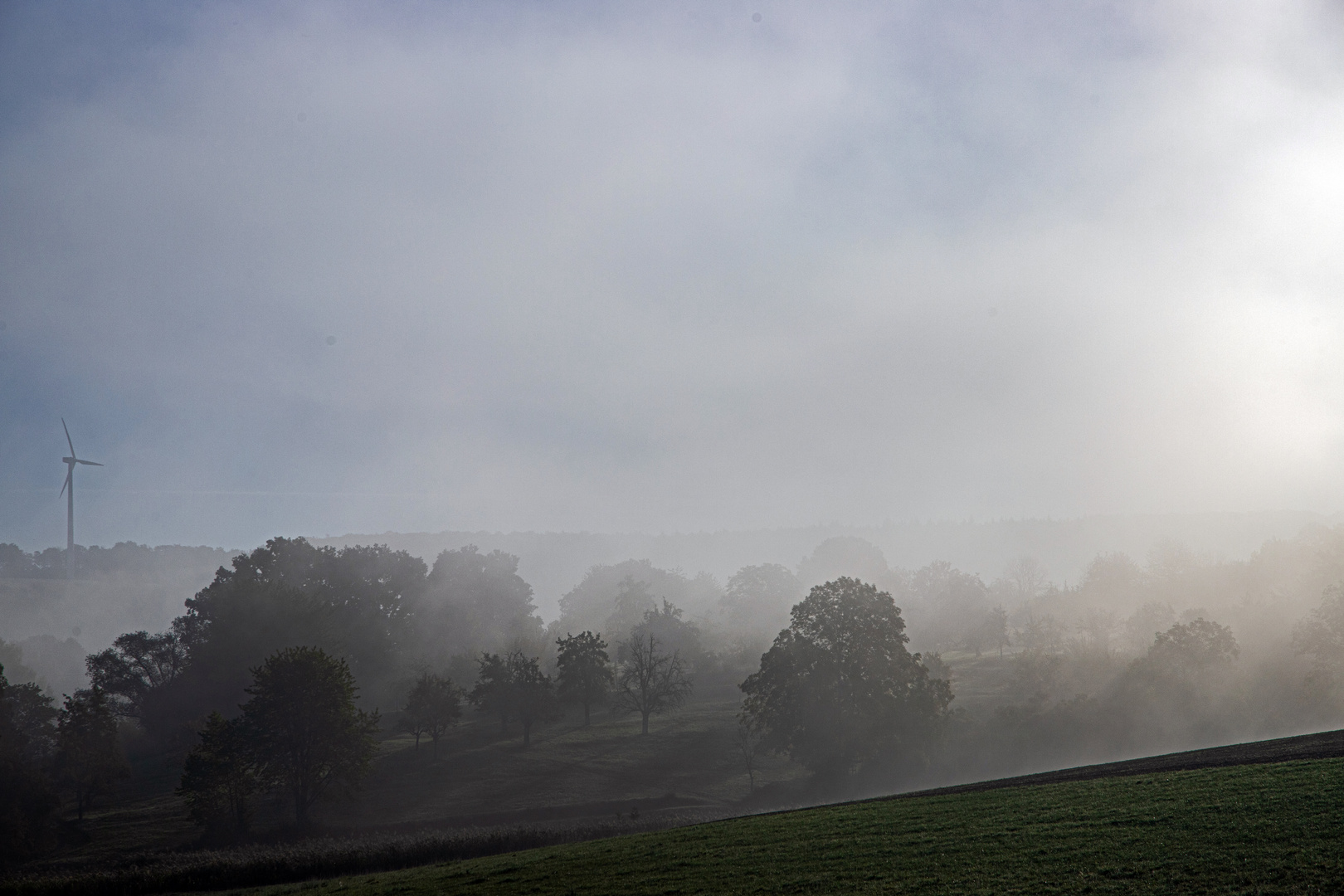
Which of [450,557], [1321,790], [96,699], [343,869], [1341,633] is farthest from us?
[450,557]

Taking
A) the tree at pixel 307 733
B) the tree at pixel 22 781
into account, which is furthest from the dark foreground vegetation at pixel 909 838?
the tree at pixel 307 733

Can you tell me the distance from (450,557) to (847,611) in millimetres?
111240

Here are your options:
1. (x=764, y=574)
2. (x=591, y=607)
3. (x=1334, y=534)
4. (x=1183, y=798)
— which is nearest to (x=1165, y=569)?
(x=1334, y=534)

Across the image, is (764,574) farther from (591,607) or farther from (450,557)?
(450,557)

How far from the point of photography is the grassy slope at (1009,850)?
65.4 feet

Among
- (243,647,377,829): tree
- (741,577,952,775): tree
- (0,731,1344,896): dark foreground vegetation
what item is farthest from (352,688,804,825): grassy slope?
(0,731,1344,896): dark foreground vegetation

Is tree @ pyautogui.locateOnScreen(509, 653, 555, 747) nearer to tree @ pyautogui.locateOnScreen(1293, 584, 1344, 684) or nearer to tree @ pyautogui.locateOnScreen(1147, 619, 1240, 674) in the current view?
tree @ pyautogui.locateOnScreen(1147, 619, 1240, 674)

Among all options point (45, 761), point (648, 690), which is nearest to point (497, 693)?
point (648, 690)

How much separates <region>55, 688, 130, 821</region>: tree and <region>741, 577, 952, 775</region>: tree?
216 feet

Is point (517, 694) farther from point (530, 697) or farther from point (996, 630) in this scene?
point (996, 630)

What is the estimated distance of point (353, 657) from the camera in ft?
436

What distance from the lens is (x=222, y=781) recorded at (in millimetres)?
66938

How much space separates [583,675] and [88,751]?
5419cm

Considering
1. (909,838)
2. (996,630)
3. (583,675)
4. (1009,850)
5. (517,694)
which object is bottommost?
(996,630)
